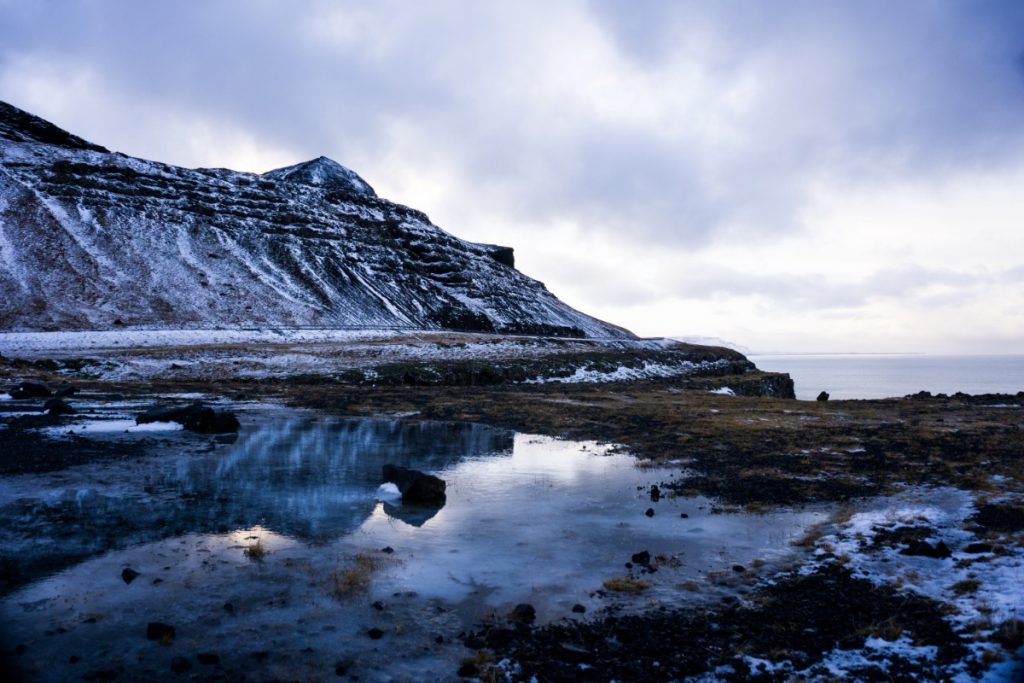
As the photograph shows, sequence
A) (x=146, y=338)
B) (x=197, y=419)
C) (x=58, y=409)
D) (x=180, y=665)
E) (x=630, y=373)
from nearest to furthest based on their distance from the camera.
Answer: (x=180, y=665)
(x=197, y=419)
(x=58, y=409)
(x=630, y=373)
(x=146, y=338)

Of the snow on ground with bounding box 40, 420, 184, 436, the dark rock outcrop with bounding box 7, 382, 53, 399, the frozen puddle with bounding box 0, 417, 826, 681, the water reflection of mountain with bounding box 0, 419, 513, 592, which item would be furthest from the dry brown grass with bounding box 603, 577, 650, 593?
the dark rock outcrop with bounding box 7, 382, 53, 399

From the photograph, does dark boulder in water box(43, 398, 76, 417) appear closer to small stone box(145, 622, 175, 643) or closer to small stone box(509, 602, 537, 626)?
small stone box(145, 622, 175, 643)

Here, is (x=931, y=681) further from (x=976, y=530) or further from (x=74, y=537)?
(x=74, y=537)

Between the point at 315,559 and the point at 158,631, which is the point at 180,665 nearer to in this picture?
the point at 158,631

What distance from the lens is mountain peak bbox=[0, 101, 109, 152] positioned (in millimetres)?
129038

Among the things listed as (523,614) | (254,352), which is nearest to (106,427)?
(523,614)

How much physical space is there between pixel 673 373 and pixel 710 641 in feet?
180

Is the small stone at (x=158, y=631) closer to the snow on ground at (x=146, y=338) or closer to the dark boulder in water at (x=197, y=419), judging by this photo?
the dark boulder in water at (x=197, y=419)

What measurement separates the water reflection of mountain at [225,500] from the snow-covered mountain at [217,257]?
64935 millimetres

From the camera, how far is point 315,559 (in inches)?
377

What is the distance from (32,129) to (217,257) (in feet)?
260

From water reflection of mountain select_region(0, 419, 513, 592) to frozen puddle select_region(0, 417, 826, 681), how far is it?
6cm

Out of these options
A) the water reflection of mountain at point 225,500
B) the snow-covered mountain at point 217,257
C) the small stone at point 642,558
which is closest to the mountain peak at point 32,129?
the snow-covered mountain at point 217,257

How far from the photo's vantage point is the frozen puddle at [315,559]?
6.82 metres
